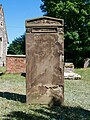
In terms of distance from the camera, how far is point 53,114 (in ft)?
26.3

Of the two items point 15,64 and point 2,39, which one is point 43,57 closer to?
point 15,64

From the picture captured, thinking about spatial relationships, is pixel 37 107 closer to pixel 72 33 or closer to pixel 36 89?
pixel 36 89

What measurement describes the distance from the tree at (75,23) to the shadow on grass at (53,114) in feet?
92.6

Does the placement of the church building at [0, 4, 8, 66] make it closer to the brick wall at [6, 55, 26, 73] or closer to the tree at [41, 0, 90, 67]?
the tree at [41, 0, 90, 67]

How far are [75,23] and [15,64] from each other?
19519 millimetres

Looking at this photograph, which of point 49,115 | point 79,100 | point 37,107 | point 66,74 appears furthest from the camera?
point 66,74

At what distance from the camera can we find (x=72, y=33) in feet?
121

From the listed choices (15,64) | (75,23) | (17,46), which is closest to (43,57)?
(15,64)

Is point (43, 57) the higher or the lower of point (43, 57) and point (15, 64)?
the higher

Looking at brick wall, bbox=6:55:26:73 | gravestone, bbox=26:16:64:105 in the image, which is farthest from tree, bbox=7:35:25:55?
gravestone, bbox=26:16:64:105

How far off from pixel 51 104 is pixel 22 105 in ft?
2.74

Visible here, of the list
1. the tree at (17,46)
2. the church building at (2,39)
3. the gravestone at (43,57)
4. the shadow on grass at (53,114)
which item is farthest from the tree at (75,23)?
the shadow on grass at (53,114)

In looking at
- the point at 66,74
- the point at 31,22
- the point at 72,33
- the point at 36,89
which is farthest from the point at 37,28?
the point at 72,33

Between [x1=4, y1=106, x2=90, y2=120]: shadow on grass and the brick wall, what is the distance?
469 inches
